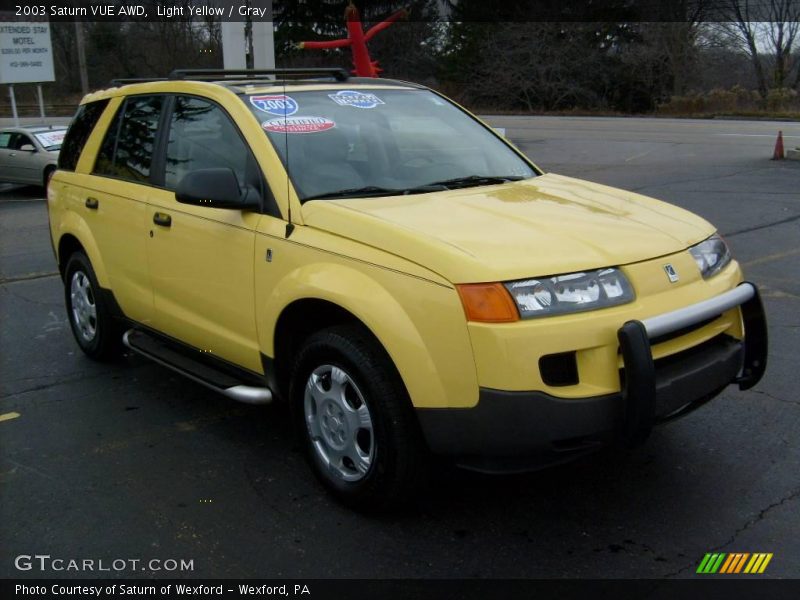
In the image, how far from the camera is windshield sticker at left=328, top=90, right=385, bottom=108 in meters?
4.40

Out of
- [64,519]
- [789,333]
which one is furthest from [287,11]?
[64,519]

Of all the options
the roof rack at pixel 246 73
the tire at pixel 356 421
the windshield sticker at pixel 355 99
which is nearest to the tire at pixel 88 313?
the roof rack at pixel 246 73

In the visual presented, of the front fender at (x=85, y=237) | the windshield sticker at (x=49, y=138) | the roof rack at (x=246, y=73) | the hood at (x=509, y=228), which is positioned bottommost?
the windshield sticker at (x=49, y=138)

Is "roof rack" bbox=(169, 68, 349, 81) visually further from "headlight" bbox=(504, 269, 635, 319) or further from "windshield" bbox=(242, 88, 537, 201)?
"headlight" bbox=(504, 269, 635, 319)

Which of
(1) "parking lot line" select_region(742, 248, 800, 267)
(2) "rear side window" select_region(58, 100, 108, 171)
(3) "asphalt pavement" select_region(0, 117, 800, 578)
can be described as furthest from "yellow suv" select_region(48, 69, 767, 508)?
(1) "parking lot line" select_region(742, 248, 800, 267)

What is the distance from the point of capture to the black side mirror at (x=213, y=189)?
12.3 ft

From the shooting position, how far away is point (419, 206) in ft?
12.0

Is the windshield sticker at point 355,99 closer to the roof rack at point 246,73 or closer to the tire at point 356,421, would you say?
the roof rack at point 246,73

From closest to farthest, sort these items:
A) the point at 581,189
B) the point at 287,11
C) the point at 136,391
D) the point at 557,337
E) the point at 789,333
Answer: the point at 557,337
the point at 581,189
the point at 136,391
the point at 789,333
the point at 287,11

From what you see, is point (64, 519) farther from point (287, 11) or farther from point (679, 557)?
point (287, 11)

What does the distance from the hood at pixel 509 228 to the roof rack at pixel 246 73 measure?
136 centimetres

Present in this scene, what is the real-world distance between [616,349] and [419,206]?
113cm

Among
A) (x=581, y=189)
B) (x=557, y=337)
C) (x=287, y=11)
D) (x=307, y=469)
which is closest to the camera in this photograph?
(x=557, y=337)

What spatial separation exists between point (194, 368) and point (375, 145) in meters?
1.52
